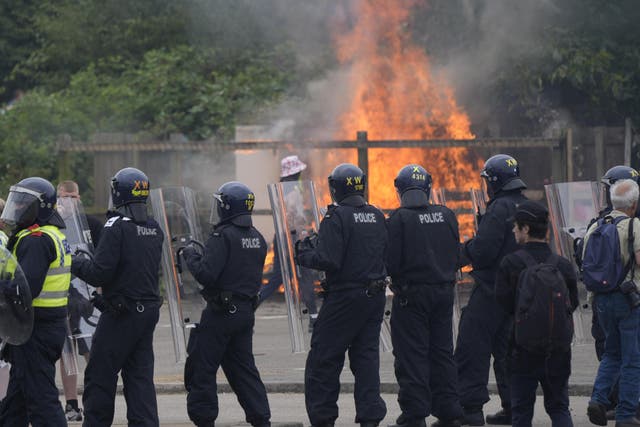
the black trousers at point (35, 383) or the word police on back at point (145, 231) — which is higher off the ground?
the word police on back at point (145, 231)

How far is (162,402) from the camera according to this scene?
33.9 feet

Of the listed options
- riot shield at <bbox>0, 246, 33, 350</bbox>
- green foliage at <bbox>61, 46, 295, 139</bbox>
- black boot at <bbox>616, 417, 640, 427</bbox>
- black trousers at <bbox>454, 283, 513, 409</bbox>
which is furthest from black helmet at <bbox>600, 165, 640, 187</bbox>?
green foliage at <bbox>61, 46, 295, 139</bbox>

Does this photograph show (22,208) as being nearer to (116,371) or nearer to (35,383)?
(35,383)

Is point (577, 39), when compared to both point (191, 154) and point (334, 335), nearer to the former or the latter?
point (191, 154)

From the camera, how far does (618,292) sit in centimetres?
856

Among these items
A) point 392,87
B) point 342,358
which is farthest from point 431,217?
point 392,87

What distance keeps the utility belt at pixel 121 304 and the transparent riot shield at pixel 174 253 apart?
83.0 inches

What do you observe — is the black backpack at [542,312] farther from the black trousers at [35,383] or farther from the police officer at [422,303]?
the black trousers at [35,383]

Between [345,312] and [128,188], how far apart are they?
1674 mm

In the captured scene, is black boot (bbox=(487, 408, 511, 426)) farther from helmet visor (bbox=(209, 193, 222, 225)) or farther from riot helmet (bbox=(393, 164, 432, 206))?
helmet visor (bbox=(209, 193, 222, 225))

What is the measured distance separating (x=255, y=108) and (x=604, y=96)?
18.4 ft

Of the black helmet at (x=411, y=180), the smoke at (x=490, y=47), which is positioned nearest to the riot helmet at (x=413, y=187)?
the black helmet at (x=411, y=180)

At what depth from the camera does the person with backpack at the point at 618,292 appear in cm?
853

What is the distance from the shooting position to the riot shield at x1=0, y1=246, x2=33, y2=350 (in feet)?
24.0
